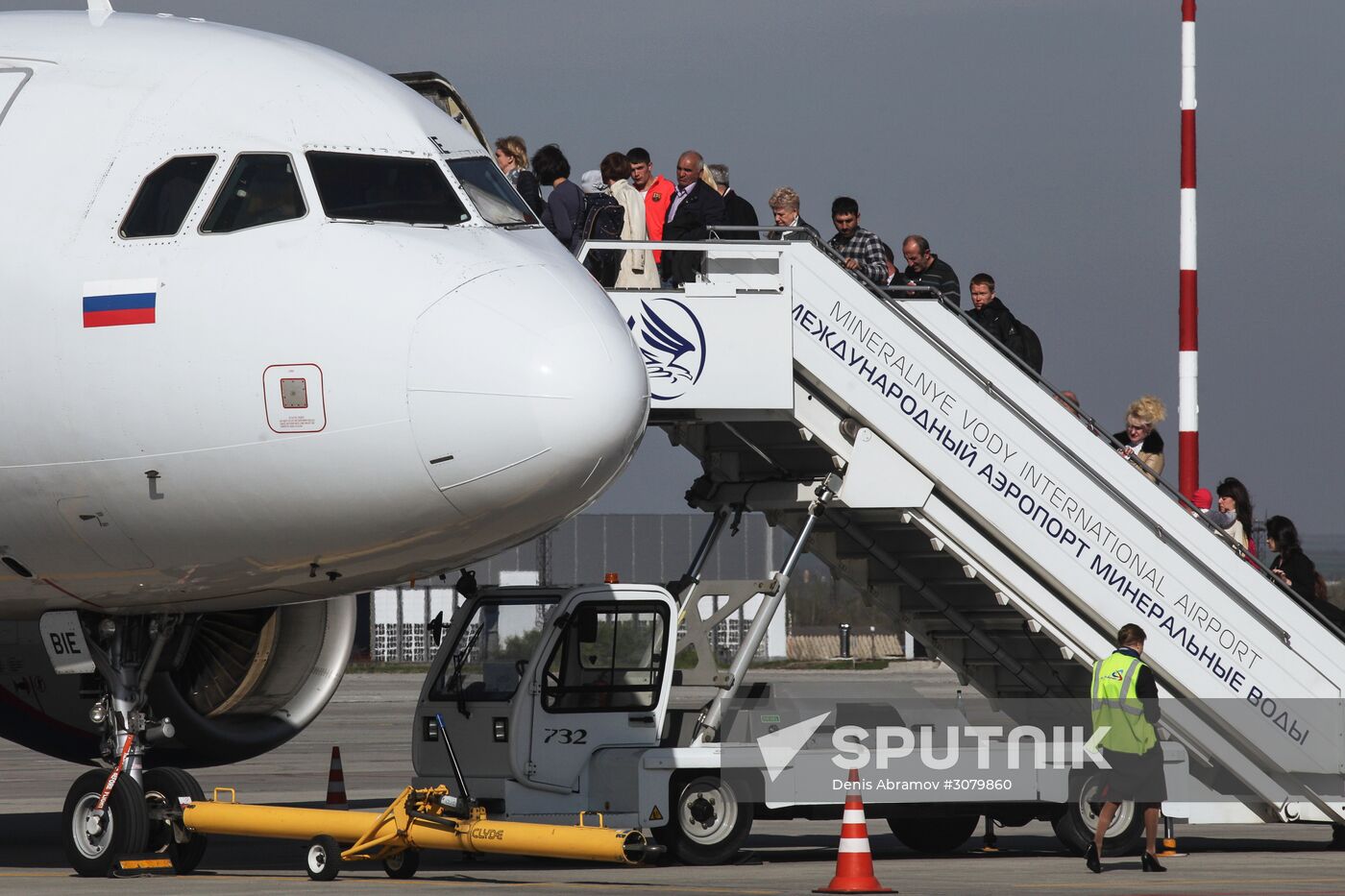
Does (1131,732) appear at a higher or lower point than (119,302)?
lower

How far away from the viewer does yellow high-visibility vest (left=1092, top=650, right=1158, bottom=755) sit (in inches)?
601

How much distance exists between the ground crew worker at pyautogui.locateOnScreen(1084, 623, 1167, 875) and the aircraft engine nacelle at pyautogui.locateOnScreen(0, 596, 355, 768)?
5505mm

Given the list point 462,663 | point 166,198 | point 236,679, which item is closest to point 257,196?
point 166,198

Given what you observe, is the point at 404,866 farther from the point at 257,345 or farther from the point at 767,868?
the point at 257,345

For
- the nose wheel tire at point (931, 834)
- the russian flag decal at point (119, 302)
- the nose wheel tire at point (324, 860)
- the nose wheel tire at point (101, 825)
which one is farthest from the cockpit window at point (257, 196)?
the nose wheel tire at point (931, 834)

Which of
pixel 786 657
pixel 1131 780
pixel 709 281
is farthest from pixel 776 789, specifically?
pixel 786 657

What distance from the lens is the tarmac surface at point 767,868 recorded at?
13430mm

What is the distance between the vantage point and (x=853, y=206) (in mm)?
17969

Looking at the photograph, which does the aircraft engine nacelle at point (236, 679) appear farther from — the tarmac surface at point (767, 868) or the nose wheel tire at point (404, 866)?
the nose wheel tire at point (404, 866)

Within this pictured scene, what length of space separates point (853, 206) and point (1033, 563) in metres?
3.43

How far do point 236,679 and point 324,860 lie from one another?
2803 mm

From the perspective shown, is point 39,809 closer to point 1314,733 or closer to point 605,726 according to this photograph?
point 605,726

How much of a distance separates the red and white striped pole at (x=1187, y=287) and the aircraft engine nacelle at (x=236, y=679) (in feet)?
26.5

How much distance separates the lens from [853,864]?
13.1m
